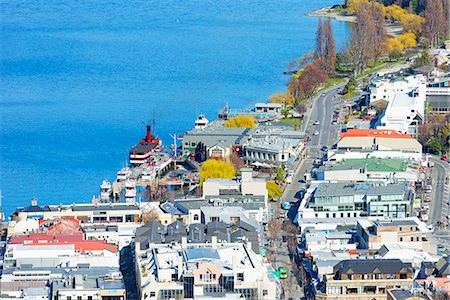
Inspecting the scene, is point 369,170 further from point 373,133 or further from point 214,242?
point 214,242

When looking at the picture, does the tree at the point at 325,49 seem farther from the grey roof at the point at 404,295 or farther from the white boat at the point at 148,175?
the grey roof at the point at 404,295

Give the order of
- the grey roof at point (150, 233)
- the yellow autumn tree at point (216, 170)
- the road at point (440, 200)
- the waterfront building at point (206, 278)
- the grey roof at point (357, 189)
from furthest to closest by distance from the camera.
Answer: the yellow autumn tree at point (216, 170), the grey roof at point (357, 189), the road at point (440, 200), the grey roof at point (150, 233), the waterfront building at point (206, 278)

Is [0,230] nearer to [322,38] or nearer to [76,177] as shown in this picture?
[76,177]

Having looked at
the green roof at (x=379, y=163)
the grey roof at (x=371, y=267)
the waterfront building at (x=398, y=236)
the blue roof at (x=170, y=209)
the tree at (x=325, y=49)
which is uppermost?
the tree at (x=325, y=49)

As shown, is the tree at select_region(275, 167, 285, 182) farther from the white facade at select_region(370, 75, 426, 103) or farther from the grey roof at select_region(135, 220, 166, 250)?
the white facade at select_region(370, 75, 426, 103)

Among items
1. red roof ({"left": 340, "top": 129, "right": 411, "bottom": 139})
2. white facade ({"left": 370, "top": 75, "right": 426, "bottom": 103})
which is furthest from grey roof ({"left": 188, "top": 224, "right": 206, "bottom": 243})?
white facade ({"left": 370, "top": 75, "right": 426, "bottom": 103})

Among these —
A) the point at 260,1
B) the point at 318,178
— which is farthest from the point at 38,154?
the point at 260,1

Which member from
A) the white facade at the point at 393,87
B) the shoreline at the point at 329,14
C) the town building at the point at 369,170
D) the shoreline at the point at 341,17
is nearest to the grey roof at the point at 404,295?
the town building at the point at 369,170

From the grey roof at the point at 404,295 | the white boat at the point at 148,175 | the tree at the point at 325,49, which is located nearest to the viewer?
the grey roof at the point at 404,295
